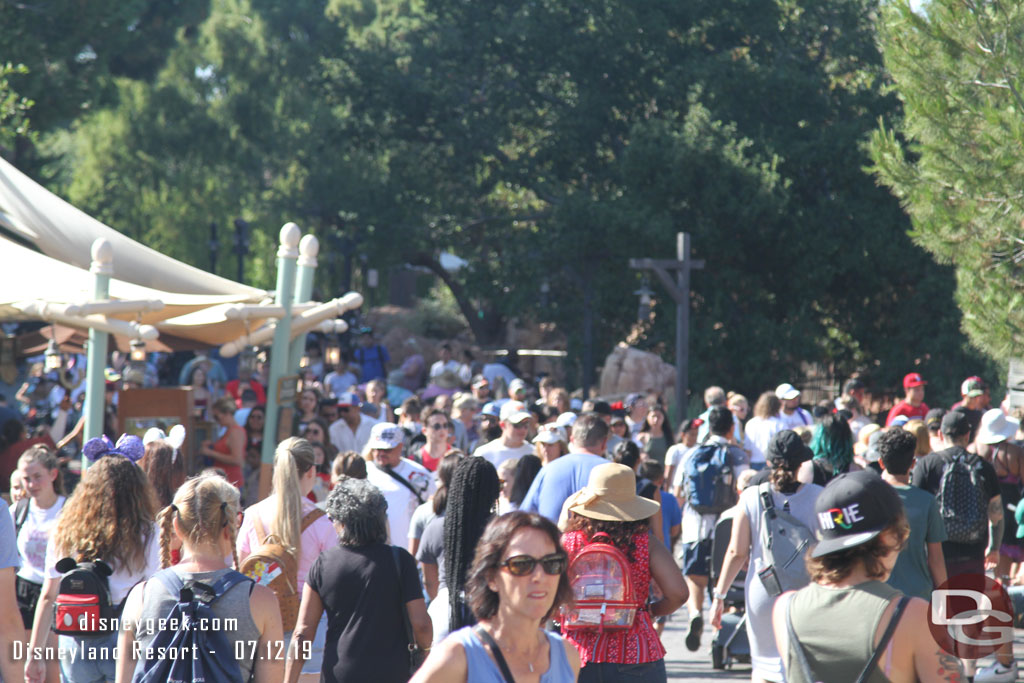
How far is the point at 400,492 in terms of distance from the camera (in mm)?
7516

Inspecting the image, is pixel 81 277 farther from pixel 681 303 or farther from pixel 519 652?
pixel 681 303

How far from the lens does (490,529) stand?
330cm

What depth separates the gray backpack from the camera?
5.89 meters

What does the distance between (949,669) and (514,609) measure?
111cm

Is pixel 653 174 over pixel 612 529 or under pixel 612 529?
over

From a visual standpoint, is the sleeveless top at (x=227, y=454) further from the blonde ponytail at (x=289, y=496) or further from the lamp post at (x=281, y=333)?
the blonde ponytail at (x=289, y=496)

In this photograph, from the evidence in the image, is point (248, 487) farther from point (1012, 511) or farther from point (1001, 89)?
point (1001, 89)

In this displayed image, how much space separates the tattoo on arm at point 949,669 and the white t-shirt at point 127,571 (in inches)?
112

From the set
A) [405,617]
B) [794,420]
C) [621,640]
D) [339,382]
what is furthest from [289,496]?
[339,382]

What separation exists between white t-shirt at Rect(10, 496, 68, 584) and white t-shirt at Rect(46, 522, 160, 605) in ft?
3.03

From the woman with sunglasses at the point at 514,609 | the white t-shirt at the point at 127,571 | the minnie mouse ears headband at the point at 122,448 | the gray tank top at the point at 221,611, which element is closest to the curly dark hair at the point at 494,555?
the woman with sunglasses at the point at 514,609

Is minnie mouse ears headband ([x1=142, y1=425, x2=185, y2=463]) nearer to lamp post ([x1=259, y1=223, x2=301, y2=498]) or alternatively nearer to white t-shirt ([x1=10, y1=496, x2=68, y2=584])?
white t-shirt ([x1=10, y1=496, x2=68, y2=584])

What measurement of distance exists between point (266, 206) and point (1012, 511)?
98.2 feet

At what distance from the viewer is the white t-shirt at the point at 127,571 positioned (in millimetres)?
4844
